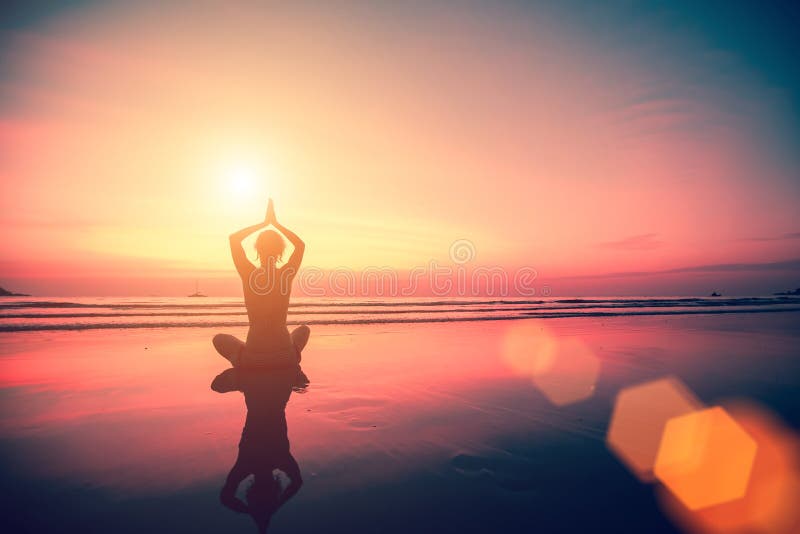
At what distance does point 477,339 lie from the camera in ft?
44.0

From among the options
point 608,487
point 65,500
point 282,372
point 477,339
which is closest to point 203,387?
point 282,372

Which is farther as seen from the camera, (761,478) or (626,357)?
(626,357)

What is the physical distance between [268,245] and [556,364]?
7.38 m

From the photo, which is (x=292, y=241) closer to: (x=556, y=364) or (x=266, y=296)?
(x=266, y=296)

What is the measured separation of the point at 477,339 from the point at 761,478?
10.0m

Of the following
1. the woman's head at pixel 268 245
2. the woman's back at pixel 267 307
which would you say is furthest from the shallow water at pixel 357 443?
the woman's head at pixel 268 245

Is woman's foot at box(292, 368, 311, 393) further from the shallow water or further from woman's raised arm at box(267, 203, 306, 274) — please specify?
woman's raised arm at box(267, 203, 306, 274)

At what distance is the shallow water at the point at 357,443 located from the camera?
2852 millimetres

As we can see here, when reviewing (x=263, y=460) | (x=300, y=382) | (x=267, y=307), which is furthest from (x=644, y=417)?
(x=267, y=307)

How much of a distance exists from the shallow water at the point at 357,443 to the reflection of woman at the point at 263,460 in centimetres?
11

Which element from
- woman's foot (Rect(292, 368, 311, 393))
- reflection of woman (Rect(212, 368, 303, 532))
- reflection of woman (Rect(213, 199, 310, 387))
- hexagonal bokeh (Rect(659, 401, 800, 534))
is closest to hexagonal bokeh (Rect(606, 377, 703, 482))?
hexagonal bokeh (Rect(659, 401, 800, 534))

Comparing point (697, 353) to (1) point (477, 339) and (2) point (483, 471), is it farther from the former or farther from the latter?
(2) point (483, 471)

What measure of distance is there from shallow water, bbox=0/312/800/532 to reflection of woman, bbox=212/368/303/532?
0.35 ft

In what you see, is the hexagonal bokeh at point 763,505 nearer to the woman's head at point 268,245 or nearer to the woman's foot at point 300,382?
the woman's foot at point 300,382
